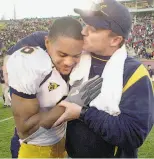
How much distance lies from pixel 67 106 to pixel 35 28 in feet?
121

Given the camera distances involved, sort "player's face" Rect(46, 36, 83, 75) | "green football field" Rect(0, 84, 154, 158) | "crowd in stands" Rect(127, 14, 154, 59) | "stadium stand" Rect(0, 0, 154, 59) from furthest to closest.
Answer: "stadium stand" Rect(0, 0, 154, 59), "crowd in stands" Rect(127, 14, 154, 59), "green football field" Rect(0, 84, 154, 158), "player's face" Rect(46, 36, 83, 75)

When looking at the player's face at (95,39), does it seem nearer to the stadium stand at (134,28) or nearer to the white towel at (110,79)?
the white towel at (110,79)

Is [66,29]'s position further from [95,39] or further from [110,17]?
[110,17]

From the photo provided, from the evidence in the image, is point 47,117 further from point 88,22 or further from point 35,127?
point 88,22

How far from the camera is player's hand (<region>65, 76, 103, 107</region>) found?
2.30 metres

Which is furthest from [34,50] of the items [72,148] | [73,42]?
[72,148]

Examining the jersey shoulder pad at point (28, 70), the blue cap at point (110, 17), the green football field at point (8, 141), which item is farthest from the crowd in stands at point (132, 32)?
the jersey shoulder pad at point (28, 70)

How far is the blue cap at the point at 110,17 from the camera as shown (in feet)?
8.02

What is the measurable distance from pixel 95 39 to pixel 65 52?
0.25 m

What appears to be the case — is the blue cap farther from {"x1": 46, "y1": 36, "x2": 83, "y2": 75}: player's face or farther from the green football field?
the green football field

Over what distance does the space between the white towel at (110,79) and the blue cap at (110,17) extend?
0.18 meters

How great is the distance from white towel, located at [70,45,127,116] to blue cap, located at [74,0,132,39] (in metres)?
0.18

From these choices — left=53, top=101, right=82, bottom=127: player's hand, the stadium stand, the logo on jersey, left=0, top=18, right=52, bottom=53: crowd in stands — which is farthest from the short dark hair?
left=0, top=18, right=52, bottom=53: crowd in stands

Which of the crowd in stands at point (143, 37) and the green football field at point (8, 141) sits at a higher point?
the green football field at point (8, 141)
